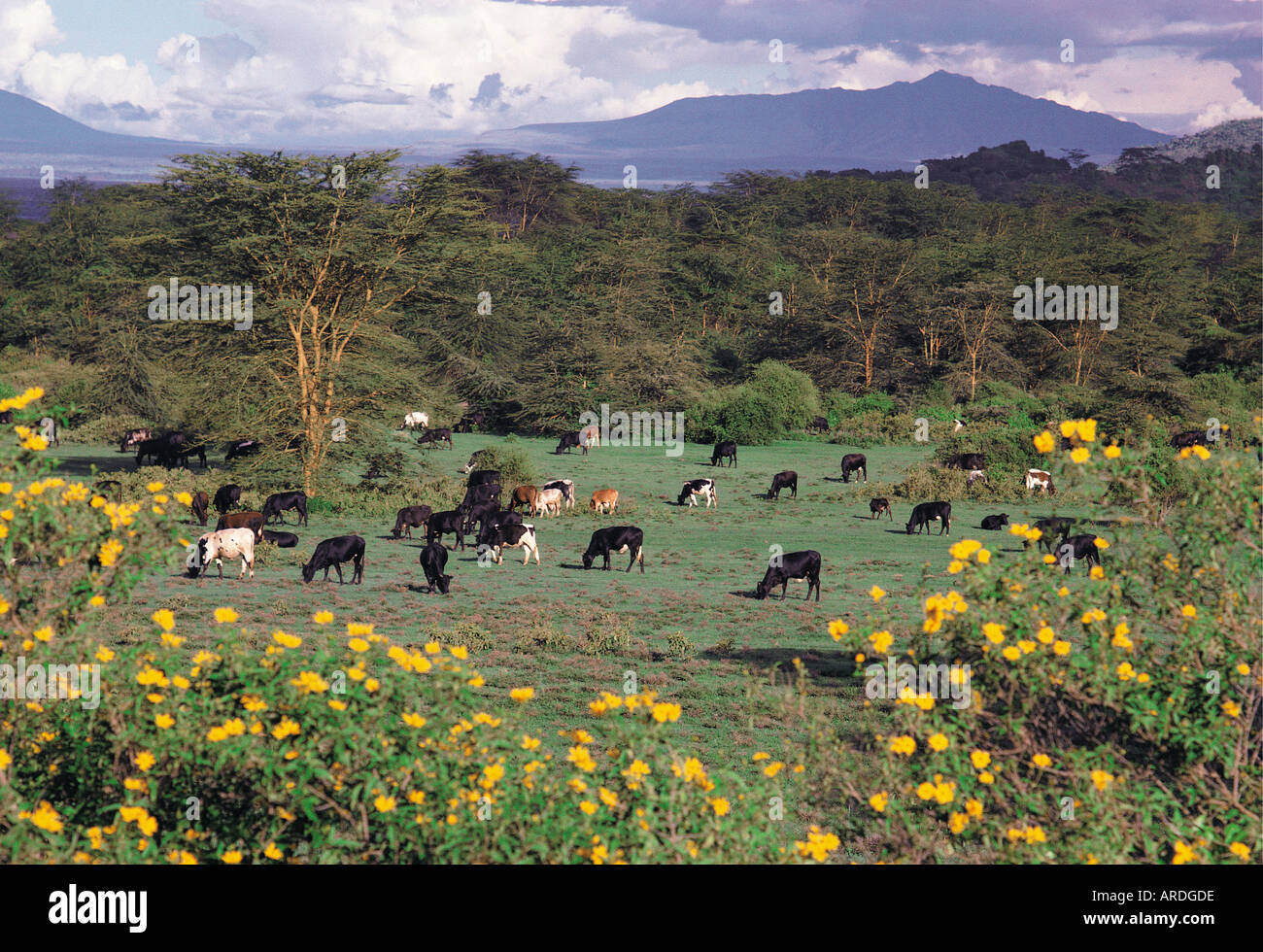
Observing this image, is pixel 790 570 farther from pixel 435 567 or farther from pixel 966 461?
pixel 966 461

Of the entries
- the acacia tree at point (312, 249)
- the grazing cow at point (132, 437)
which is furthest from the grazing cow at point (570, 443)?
the grazing cow at point (132, 437)

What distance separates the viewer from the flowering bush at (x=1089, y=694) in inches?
219

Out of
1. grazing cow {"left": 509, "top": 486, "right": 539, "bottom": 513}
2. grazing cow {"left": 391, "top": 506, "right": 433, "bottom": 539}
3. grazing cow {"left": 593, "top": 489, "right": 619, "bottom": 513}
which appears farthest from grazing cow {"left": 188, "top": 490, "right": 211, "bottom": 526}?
grazing cow {"left": 593, "top": 489, "right": 619, "bottom": 513}

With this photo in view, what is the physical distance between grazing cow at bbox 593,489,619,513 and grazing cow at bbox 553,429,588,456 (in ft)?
47.0

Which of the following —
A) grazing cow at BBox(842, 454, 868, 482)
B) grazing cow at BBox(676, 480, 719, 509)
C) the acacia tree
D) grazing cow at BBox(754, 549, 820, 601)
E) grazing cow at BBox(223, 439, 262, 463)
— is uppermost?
the acacia tree

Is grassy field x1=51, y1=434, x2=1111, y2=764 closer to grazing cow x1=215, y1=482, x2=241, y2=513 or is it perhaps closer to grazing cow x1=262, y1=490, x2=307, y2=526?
grazing cow x1=262, y1=490, x2=307, y2=526

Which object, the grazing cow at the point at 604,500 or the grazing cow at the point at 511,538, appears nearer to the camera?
the grazing cow at the point at 511,538

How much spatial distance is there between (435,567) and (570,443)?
1058 inches

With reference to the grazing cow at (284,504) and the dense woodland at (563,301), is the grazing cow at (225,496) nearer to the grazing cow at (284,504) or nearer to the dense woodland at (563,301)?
the grazing cow at (284,504)

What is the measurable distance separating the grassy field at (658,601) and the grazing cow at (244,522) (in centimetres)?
67

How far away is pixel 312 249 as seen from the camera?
3131cm

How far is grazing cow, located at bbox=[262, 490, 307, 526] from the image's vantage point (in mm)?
27906

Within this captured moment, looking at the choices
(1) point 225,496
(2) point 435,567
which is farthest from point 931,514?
(1) point 225,496
